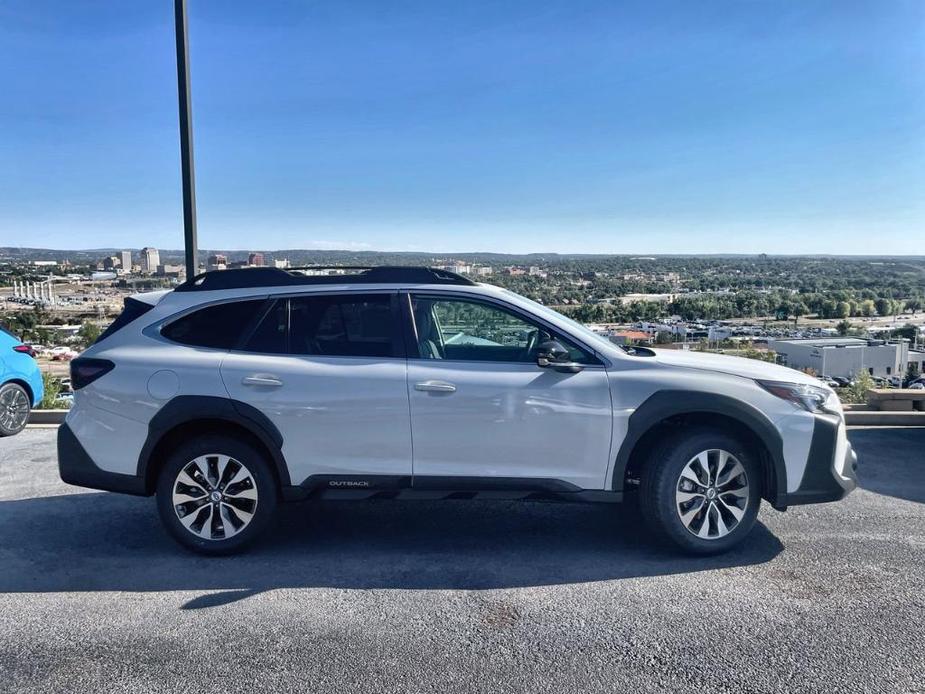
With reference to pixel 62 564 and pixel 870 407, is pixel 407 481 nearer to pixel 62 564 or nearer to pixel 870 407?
pixel 62 564

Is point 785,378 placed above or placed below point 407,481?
above

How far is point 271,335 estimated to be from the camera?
4.71 meters

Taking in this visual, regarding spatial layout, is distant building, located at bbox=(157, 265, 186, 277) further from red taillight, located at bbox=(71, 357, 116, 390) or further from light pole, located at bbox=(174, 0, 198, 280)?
red taillight, located at bbox=(71, 357, 116, 390)

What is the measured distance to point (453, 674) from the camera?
320cm

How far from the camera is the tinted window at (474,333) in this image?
4621mm

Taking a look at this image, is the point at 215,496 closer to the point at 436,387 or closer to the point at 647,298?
the point at 436,387

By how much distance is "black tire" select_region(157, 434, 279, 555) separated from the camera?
452 centimetres

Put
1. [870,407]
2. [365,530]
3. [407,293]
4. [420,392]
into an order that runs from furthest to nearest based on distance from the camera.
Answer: [870,407] < [365,530] < [407,293] < [420,392]

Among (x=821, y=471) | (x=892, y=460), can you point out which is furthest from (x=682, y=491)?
(x=892, y=460)

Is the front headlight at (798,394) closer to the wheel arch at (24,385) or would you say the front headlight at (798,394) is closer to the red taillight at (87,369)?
the red taillight at (87,369)

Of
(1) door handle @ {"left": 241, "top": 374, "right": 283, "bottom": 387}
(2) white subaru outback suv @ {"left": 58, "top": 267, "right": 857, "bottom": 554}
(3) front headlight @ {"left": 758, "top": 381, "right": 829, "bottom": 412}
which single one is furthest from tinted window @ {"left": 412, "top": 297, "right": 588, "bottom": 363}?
(3) front headlight @ {"left": 758, "top": 381, "right": 829, "bottom": 412}

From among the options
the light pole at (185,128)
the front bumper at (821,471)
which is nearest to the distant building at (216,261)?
the light pole at (185,128)

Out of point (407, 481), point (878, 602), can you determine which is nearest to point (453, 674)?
point (407, 481)

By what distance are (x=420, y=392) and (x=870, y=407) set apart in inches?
258
